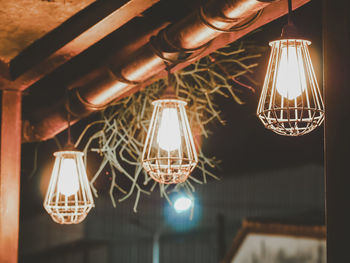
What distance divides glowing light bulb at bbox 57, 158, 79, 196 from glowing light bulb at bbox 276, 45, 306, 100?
1703 millimetres

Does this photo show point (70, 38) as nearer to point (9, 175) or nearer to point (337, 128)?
point (9, 175)

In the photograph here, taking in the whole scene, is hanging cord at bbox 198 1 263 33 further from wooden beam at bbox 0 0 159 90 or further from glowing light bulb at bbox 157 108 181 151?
glowing light bulb at bbox 157 108 181 151

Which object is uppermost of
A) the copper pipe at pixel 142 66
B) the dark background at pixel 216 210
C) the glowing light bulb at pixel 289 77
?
the copper pipe at pixel 142 66

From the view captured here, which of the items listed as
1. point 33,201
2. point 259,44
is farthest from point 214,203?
point 259,44

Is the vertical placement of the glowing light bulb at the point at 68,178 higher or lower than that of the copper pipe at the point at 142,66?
lower

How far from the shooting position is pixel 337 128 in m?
1.34

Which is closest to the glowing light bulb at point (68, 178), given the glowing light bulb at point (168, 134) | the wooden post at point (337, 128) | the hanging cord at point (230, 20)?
the glowing light bulb at point (168, 134)

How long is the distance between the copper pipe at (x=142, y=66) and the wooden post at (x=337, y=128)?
1.51ft

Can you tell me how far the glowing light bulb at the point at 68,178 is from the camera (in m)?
2.95

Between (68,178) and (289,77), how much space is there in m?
1.76

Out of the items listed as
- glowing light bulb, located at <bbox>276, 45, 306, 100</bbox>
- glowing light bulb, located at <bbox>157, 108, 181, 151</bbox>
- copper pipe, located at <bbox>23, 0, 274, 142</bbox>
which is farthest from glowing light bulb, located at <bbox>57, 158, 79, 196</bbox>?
glowing light bulb, located at <bbox>276, 45, 306, 100</bbox>

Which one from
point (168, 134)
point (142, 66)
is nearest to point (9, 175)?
point (142, 66)

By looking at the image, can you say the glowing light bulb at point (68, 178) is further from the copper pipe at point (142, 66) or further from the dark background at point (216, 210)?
the dark background at point (216, 210)

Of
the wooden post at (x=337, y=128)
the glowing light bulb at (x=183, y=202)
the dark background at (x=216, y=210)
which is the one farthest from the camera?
the dark background at (x=216, y=210)
